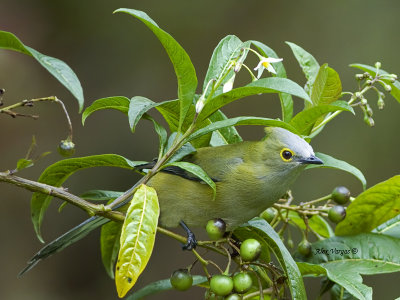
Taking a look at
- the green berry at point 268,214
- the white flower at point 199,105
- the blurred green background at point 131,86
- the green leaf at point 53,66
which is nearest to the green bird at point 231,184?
the green berry at point 268,214

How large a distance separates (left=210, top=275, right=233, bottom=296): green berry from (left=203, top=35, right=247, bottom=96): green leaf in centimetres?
75

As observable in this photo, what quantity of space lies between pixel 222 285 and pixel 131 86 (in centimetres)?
452

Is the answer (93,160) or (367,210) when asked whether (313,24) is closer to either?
(367,210)

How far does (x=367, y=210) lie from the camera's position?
2904mm

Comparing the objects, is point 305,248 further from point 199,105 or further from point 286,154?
point 199,105

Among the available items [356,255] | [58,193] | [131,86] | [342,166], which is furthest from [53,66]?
[131,86]

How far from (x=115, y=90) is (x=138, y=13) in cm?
441

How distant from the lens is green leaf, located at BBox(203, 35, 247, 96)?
243cm

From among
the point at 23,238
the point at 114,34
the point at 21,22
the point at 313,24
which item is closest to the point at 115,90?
the point at 114,34

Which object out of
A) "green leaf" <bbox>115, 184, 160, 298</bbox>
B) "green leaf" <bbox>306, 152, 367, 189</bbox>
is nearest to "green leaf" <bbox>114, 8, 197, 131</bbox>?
"green leaf" <bbox>115, 184, 160, 298</bbox>

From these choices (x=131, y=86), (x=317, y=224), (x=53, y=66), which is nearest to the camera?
(x=53, y=66)

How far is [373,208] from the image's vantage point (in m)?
2.89

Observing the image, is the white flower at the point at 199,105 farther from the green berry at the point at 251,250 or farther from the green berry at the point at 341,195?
the green berry at the point at 341,195

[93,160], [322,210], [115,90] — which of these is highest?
[93,160]
